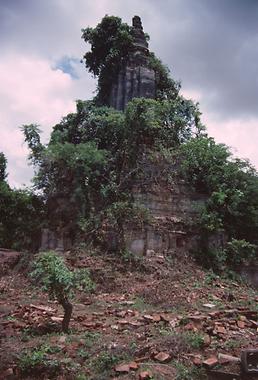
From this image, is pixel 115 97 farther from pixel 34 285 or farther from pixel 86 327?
pixel 86 327

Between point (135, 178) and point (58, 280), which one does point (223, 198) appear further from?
point (58, 280)

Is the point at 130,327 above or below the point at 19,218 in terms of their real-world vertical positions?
below

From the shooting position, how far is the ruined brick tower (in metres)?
19.2

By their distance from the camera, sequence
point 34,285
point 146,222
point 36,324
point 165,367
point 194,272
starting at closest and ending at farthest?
point 165,367 → point 36,324 → point 34,285 → point 194,272 → point 146,222

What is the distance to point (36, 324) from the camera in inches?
307

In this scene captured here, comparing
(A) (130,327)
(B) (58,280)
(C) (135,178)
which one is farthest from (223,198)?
(B) (58,280)

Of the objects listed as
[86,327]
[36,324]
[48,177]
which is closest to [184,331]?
[86,327]

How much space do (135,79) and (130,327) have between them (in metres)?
14.3

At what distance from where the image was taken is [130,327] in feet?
25.8

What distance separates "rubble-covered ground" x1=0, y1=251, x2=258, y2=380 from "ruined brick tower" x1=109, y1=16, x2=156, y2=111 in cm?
967

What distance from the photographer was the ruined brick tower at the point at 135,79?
19188mm

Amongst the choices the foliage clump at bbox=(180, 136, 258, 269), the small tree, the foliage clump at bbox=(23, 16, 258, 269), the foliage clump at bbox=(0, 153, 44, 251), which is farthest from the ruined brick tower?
the small tree

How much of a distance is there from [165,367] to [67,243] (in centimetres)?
846

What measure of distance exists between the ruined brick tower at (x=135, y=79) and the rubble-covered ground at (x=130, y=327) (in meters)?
9.67
